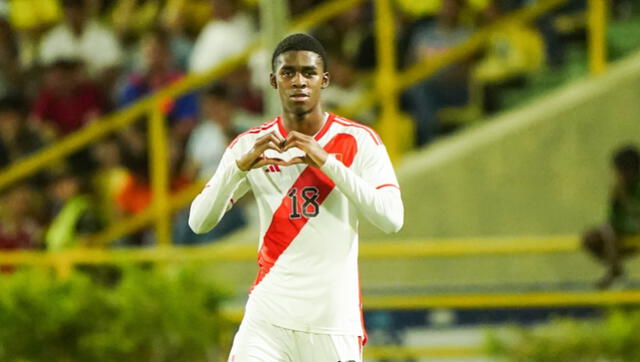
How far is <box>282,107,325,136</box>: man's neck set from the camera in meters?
6.71

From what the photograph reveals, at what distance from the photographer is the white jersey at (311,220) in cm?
677

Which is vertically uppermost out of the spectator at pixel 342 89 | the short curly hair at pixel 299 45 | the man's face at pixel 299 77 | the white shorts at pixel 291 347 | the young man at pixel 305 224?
the spectator at pixel 342 89

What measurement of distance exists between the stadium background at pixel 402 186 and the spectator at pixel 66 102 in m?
0.02

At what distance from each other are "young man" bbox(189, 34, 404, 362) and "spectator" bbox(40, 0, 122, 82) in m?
7.89

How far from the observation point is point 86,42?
585 inches

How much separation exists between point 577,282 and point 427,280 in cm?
172

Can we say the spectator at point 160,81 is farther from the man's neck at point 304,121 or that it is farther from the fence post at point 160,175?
the man's neck at point 304,121

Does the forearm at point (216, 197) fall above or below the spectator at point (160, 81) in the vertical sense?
below

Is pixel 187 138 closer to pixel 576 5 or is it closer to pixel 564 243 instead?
pixel 576 5

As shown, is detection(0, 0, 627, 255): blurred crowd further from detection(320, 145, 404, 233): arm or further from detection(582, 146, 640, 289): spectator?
detection(320, 145, 404, 233): arm

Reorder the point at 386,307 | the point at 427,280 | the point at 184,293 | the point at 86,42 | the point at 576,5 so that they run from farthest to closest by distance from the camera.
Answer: the point at 86,42
the point at 576,5
the point at 427,280
the point at 386,307
the point at 184,293

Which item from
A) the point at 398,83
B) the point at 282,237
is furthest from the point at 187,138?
the point at 282,237

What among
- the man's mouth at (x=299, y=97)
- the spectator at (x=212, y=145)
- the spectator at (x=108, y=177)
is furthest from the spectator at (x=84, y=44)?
the man's mouth at (x=299, y=97)

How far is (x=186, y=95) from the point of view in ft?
44.5
